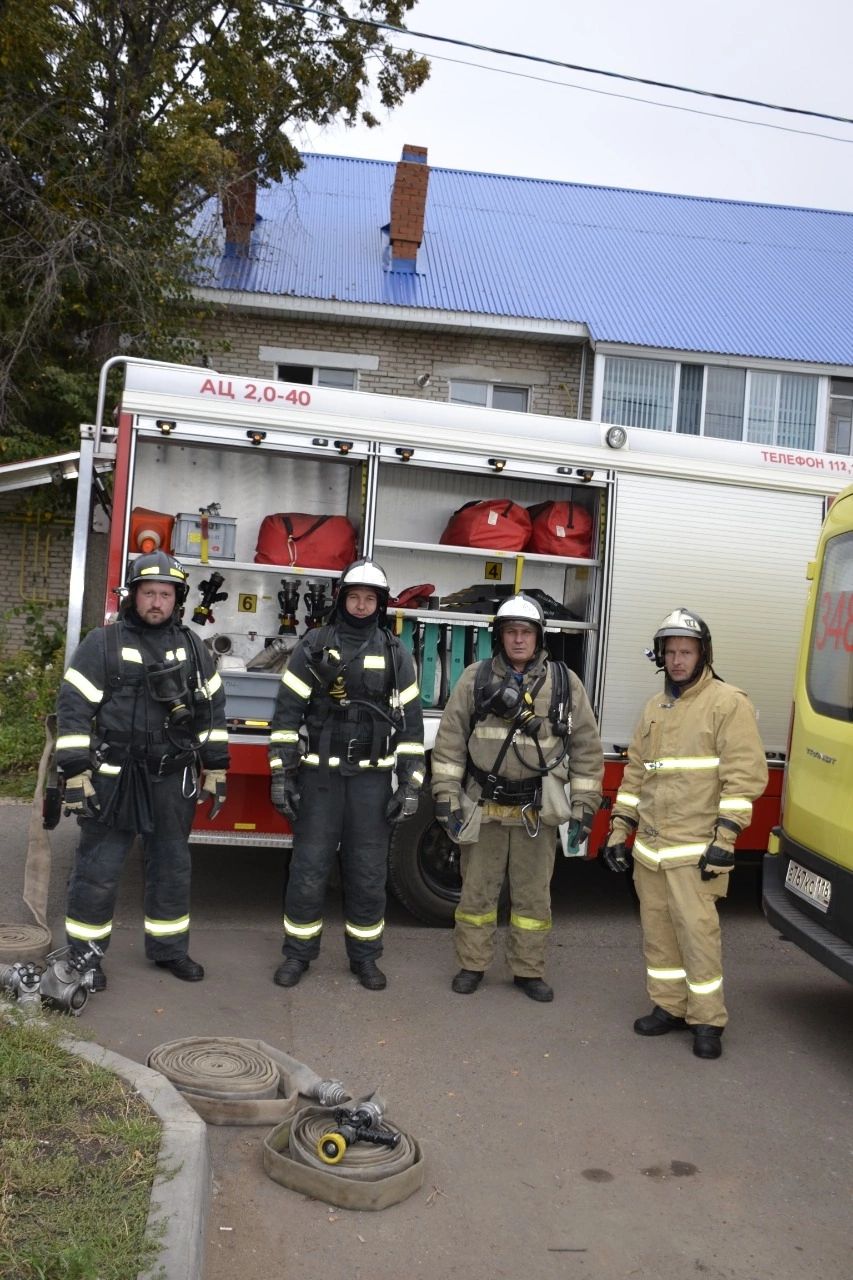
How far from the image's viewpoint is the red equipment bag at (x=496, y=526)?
7227mm

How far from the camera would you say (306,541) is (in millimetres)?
7164

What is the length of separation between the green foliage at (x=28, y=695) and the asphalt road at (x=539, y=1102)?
3.42 metres

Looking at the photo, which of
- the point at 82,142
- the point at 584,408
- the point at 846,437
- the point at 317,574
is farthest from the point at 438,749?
the point at 846,437

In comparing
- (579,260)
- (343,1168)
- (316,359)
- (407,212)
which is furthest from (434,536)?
(579,260)

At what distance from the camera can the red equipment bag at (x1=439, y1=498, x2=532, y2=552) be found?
7227 mm

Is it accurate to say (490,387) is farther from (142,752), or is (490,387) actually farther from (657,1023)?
(657,1023)

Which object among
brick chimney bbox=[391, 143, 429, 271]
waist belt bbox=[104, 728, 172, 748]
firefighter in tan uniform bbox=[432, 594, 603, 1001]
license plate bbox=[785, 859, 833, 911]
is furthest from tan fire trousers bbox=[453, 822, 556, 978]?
brick chimney bbox=[391, 143, 429, 271]

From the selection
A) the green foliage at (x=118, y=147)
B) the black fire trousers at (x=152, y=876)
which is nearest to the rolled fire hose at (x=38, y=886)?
the black fire trousers at (x=152, y=876)

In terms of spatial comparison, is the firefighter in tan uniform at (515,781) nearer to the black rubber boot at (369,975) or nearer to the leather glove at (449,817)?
the leather glove at (449,817)

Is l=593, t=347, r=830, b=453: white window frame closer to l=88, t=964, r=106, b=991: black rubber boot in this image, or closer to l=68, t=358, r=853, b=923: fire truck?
l=68, t=358, r=853, b=923: fire truck

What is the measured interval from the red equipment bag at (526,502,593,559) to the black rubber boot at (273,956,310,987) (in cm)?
288

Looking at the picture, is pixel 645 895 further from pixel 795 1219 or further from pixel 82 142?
pixel 82 142

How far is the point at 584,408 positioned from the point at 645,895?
1182cm

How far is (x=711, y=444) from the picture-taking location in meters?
7.07
